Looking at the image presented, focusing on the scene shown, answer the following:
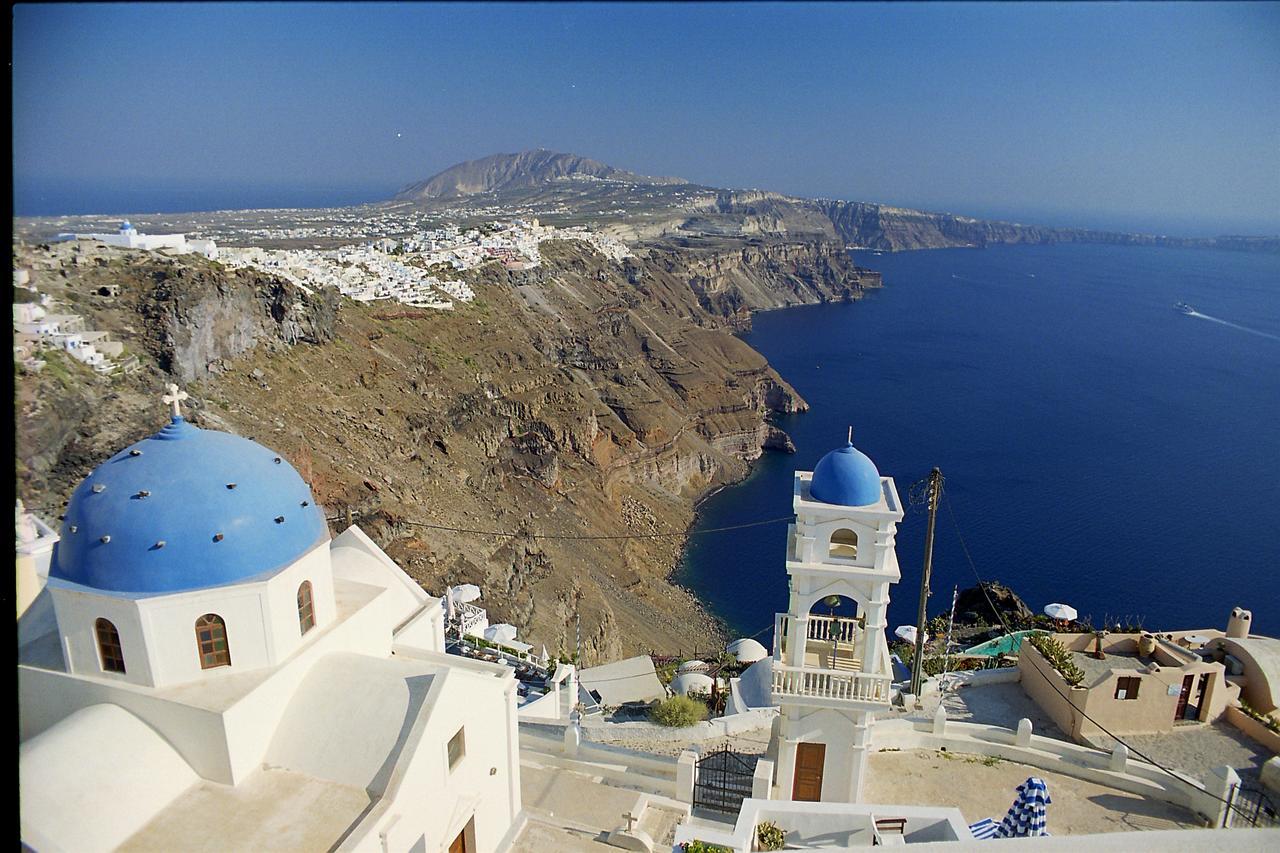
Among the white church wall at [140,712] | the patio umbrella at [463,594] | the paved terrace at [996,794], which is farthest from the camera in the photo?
the patio umbrella at [463,594]

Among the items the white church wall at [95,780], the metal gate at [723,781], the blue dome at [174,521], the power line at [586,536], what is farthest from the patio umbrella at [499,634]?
the white church wall at [95,780]

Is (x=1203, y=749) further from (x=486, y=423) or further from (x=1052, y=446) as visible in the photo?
(x=1052, y=446)

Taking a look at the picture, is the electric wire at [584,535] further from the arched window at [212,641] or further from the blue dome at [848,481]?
the blue dome at [848,481]

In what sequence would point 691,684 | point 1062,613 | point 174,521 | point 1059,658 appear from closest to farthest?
1. point 174,521
2. point 1059,658
3. point 691,684
4. point 1062,613

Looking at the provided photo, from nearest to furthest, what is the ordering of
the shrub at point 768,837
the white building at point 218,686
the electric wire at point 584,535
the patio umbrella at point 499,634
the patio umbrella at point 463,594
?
the white building at point 218,686 → the shrub at point 768,837 → the patio umbrella at point 499,634 → the patio umbrella at point 463,594 → the electric wire at point 584,535

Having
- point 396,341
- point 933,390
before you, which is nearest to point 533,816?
point 396,341

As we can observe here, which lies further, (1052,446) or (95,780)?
(1052,446)

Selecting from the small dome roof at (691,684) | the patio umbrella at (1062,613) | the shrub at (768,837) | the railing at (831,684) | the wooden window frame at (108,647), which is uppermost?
the wooden window frame at (108,647)

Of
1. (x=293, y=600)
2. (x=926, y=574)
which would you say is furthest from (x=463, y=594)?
(x=293, y=600)
